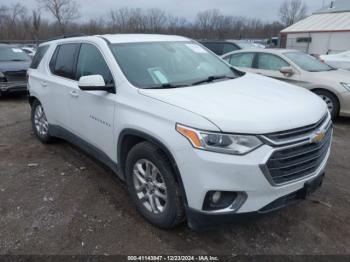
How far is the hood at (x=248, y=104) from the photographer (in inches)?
94.0

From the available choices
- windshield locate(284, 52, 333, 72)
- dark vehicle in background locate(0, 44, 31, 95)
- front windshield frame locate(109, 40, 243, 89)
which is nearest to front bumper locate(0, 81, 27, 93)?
dark vehicle in background locate(0, 44, 31, 95)

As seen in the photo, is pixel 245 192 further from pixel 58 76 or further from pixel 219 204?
pixel 58 76

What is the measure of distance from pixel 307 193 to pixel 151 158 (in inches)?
52.8

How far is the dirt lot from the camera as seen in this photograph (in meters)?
2.83

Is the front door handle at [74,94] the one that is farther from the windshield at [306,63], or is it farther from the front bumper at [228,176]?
the windshield at [306,63]

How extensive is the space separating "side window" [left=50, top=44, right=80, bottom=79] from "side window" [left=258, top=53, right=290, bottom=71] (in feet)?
15.7

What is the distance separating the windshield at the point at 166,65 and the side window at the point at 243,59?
13.2 ft

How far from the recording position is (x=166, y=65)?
11.5 ft

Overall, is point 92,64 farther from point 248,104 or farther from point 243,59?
point 243,59

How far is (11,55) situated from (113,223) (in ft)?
29.9

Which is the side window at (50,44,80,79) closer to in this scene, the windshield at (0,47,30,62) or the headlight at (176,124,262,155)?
the headlight at (176,124,262,155)

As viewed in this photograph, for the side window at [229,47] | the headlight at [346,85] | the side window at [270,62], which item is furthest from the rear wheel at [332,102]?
the side window at [229,47]

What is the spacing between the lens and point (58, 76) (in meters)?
4.42

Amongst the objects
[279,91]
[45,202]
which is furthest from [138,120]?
[45,202]
